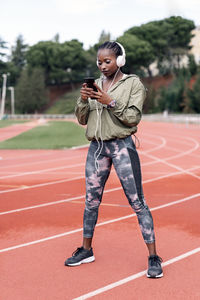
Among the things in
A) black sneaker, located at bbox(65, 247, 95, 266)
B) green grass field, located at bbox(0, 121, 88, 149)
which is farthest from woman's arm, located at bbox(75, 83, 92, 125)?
green grass field, located at bbox(0, 121, 88, 149)

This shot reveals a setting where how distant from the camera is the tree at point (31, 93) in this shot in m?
74.9

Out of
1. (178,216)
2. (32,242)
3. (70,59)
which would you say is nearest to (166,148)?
(178,216)

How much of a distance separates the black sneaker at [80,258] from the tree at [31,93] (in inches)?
2851

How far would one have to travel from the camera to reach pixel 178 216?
18.9 ft

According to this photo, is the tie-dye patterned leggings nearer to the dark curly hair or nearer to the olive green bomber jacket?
the olive green bomber jacket

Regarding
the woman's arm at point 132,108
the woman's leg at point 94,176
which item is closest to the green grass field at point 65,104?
the woman's leg at point 94,176

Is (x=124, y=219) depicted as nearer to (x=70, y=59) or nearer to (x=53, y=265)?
(x=53, y=265)

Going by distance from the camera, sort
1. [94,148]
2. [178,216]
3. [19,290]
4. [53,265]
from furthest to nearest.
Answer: [178,216], [53,265], [94,148], [19,290]

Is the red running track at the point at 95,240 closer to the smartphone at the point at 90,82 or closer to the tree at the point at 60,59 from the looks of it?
the smartphone at the point at 90,82

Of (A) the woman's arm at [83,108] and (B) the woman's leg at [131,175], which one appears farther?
(B) the woman's leg at [131,175]

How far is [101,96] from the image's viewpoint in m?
3.34

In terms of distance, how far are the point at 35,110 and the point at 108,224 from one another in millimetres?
72528

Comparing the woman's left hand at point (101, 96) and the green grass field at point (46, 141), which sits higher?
the woman's left hand at point (101, 96)

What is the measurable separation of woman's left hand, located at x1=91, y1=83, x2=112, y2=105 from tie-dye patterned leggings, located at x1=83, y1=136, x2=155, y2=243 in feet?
1.34
